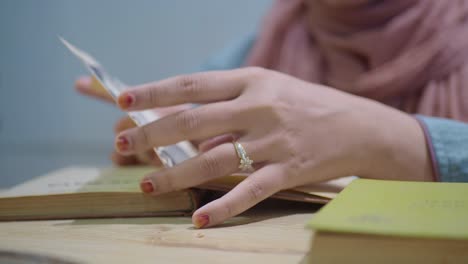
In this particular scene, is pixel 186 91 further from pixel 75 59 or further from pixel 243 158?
pixel 75 59

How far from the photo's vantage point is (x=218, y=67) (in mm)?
1075

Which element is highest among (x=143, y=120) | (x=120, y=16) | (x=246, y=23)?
(x=120, y=16)

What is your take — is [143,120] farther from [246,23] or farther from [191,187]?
[246,23]

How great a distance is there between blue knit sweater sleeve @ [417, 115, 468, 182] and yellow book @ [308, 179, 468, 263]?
0.25 metres

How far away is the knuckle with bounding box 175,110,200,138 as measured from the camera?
1.76ft

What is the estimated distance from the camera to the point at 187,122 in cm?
54

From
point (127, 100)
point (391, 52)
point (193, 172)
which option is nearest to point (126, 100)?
point (127, 100)

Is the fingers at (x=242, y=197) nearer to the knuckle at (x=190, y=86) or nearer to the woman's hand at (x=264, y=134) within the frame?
the woman's hand at (x=264, y=134)

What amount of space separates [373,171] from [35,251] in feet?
1.22

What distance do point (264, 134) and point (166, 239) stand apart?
0.16 meters

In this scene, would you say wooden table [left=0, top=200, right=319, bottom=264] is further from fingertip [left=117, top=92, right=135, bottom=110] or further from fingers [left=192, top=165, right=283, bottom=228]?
fingertip [left=117, top=92, right=135, bottom=110]

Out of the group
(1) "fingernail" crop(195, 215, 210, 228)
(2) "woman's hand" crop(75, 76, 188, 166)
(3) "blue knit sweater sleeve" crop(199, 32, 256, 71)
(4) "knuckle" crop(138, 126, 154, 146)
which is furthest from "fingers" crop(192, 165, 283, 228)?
(3) "blue knit sweater sleeve" crop(199, 32, 256, 71)

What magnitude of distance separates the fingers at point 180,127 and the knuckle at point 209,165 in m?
0.03

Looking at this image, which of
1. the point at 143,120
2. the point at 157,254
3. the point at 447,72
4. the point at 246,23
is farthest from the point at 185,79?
the point at 246,23
